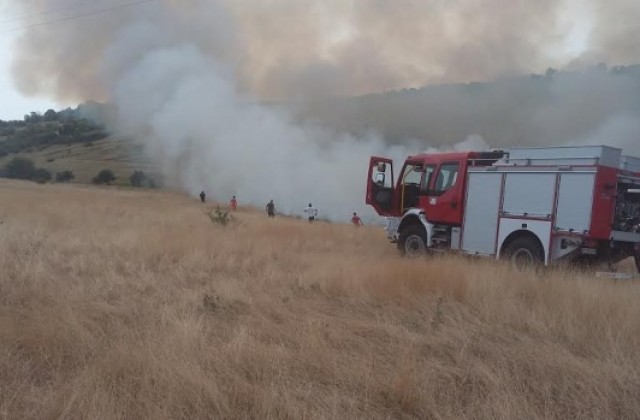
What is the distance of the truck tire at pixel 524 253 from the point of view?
1046 cm

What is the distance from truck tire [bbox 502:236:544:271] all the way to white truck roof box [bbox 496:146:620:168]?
4.81 feet

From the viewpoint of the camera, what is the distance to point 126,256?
10.3 m

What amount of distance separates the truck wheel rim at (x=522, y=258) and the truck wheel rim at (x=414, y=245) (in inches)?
96.7

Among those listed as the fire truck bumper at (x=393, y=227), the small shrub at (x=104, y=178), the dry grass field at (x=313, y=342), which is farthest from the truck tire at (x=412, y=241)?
the small shrub at (x=104, y=178)

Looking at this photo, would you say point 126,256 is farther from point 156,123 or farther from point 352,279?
point 156,123

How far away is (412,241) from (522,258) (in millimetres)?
3007

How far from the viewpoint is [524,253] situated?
10812 millimetres

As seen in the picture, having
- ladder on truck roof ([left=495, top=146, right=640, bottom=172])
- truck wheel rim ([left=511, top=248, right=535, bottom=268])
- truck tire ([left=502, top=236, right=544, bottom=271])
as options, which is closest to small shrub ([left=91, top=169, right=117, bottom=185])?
ladder on truck roof ([left=495, top=146, right=640, bottom=172])

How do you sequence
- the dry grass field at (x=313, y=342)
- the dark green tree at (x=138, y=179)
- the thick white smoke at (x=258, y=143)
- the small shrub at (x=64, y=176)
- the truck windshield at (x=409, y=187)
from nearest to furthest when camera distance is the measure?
the dry grass field at (x=313, y=342) < the truck windshield at (x=409, y=187) < the thick white smoke at (x=258, y=143) < the dark green tree at (x=138, y=179) < the small shrub at (x=64, y=176)

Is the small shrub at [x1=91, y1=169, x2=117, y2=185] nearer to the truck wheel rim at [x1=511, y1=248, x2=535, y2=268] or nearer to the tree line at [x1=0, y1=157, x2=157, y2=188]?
the tree line at [x1=0, y1=157, x2=157, y2=188]

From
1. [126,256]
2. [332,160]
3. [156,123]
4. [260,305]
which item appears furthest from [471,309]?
[156,123]

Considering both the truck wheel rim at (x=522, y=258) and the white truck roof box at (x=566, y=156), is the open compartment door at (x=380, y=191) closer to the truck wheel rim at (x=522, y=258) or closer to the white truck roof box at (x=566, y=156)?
the white truck roof box at (x=566, y=156)

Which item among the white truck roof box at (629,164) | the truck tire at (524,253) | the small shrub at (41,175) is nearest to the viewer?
the truck tire at (524,253)

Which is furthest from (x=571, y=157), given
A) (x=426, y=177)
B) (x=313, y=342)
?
(x=313, y=342)
